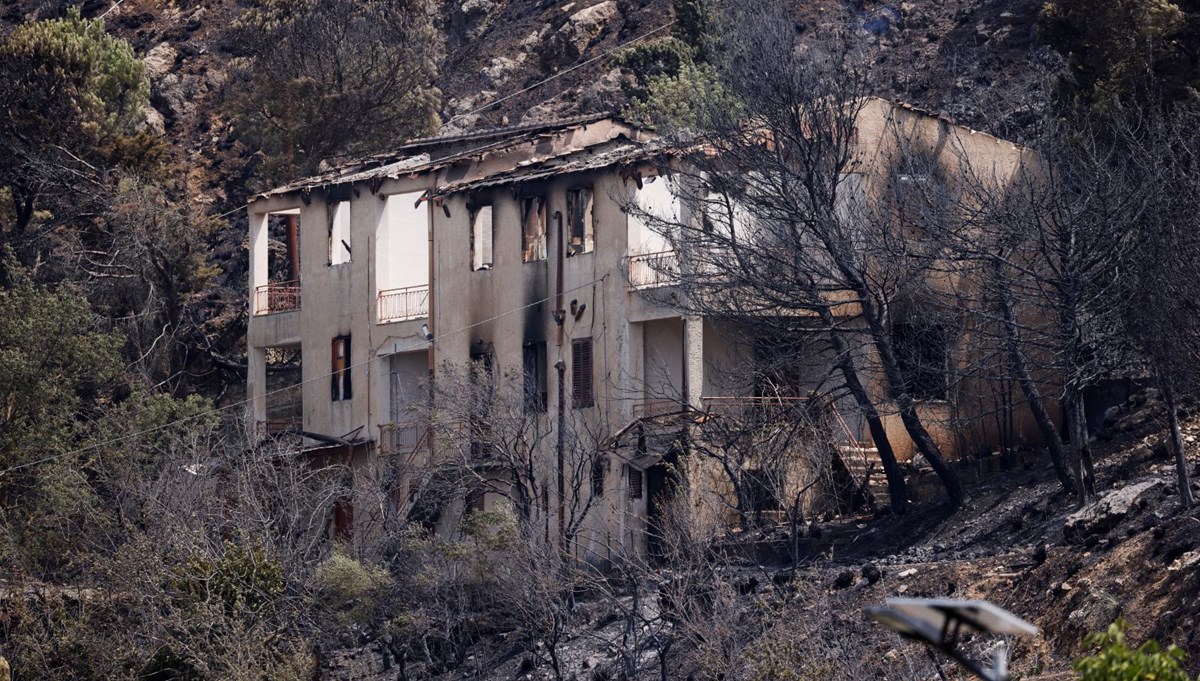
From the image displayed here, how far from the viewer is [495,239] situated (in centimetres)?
3800

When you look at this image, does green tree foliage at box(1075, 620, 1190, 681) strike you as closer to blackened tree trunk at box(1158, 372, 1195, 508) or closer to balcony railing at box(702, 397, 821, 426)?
blackened tree trunk at box(1158, 372, 1195, 508)

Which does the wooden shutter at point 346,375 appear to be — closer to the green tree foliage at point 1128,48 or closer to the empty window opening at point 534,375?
the empty window opening at point 534,375

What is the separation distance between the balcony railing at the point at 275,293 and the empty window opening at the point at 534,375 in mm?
8580

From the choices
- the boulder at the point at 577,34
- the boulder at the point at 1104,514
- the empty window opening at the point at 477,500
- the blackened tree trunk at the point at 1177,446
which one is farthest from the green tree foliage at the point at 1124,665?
the boulder at the point at 577,34

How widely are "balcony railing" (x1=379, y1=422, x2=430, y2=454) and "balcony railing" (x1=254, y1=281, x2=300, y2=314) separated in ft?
18.4

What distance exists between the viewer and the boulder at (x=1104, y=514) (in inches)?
1008

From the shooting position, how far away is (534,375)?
36.8m

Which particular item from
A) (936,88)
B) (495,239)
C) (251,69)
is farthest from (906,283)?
(251,69)

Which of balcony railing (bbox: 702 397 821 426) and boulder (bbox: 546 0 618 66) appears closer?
balcony railing (bbox: 702 397 821 426)

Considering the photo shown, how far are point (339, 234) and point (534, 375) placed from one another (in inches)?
316

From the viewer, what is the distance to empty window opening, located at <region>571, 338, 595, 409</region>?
35.8m

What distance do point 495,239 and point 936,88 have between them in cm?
1915

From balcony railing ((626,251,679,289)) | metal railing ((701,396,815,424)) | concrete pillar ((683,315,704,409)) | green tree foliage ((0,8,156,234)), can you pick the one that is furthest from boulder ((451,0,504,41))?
metal railing ((701,396,815,424))

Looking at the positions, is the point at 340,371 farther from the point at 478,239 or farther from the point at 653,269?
the point at 653,269
